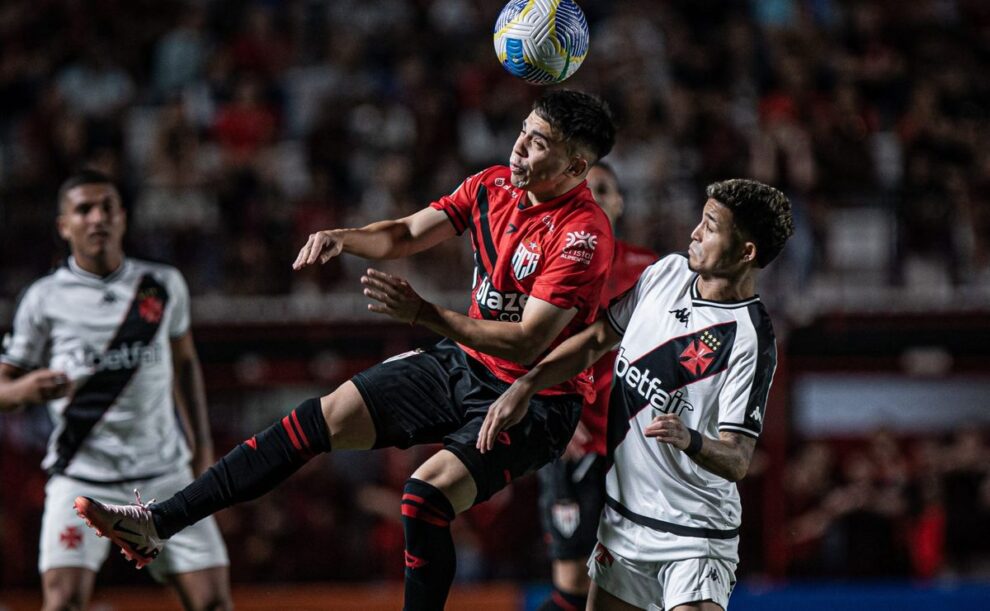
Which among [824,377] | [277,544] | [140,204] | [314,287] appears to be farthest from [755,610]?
[140,204]

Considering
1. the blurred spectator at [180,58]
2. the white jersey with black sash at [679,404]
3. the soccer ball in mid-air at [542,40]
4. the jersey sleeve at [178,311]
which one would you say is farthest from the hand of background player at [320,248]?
the blurred spectator at [180,58]

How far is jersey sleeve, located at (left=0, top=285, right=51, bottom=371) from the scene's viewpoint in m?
6.64

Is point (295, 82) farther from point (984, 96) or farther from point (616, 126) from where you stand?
point (616, 126)

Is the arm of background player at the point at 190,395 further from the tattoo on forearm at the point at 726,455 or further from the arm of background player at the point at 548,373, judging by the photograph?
the tattoo on forearm at the point at 726,455

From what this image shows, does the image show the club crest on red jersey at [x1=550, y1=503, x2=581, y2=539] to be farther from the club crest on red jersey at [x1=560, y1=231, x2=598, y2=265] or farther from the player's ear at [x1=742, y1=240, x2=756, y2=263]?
the player's ear at [x1=742, y1=240, x2=756, y2=263]

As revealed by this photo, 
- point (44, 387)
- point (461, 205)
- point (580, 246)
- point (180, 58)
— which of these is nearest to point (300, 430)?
point (461, 205)

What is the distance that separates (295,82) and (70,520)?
8434 millimetres

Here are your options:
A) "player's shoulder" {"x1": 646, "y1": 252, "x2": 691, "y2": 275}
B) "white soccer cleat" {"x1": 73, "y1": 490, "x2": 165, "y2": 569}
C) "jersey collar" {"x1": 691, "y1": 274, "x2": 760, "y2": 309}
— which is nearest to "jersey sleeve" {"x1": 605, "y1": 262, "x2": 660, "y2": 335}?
"player's shoulder" {"x1": 646, "y1": 252, "x2": 691, "y2": 275}

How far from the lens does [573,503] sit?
21.3 feet

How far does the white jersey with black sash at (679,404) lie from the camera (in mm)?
5059

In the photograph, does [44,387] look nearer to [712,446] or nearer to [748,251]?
[712,446]

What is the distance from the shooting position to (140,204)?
41.3 feet

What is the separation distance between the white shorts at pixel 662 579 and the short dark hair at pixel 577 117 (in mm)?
1719

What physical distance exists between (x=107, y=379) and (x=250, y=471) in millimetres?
1742
